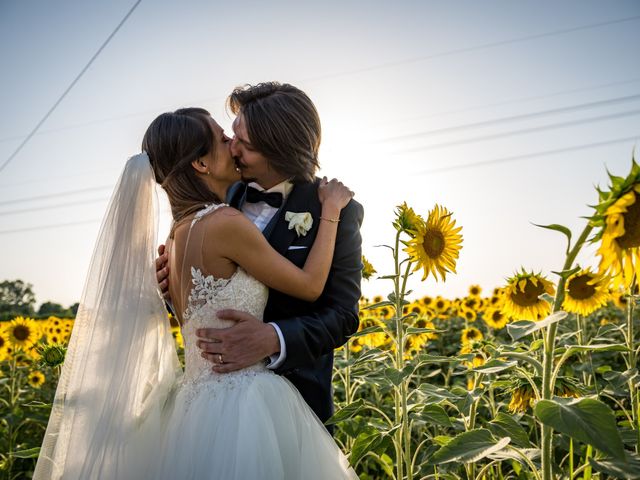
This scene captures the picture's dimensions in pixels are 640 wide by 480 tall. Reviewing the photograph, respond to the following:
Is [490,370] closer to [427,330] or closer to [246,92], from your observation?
[427,330]

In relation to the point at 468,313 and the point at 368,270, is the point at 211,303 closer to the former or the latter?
the point at 368,270

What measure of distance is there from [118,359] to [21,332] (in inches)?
191

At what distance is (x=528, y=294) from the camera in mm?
3523

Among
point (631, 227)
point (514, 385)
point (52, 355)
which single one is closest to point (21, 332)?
point (52, 355)

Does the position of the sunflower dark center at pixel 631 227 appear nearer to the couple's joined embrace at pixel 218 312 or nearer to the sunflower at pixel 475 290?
the couple's joined embrace at pixel 218 312

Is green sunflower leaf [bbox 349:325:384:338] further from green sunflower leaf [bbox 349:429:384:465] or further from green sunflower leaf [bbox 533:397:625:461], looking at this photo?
green sunflower leaf [bbox 533:397:625:461]

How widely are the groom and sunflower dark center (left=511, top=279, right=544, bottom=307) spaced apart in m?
1.18

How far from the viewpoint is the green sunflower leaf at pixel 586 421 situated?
1.46 m

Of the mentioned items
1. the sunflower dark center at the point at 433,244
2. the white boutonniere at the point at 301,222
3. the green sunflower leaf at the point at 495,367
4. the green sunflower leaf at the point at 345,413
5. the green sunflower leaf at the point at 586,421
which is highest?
the white boutonniere at the point at 301,222

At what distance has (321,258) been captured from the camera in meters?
2.56

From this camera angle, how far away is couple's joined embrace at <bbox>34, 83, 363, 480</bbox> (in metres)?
2.32

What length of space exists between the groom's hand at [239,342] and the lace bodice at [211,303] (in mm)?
48

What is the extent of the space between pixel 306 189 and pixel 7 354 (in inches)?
205

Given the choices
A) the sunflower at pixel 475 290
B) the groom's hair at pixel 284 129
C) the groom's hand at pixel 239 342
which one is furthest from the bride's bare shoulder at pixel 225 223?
the sunflower at pixel 475 290
